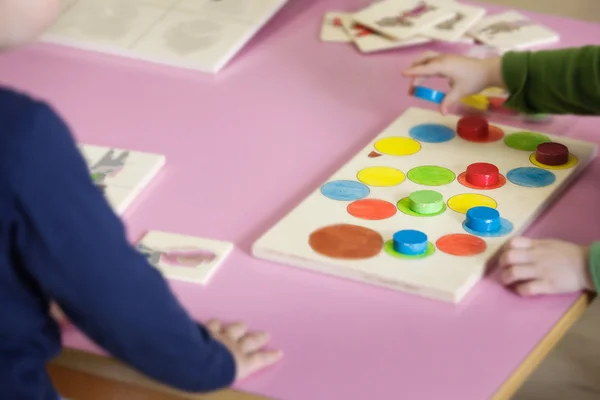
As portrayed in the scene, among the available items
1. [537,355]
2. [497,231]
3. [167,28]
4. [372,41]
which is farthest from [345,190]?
[167,28]

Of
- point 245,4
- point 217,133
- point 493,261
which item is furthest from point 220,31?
point 493,261

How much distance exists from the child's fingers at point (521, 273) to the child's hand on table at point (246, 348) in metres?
0.21

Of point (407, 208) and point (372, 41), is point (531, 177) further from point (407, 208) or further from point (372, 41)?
point (372, 41)

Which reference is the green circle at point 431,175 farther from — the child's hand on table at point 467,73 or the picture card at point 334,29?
the picture card at point 334,29

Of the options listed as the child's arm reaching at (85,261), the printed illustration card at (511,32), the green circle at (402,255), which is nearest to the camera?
the child's arm reaching at (85,261)

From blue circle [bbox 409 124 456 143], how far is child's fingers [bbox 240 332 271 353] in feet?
1.11

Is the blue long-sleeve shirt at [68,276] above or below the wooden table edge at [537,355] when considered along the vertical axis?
above

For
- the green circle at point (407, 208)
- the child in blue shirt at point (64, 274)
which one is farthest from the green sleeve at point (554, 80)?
the child in blue shirt at point (64, 274)

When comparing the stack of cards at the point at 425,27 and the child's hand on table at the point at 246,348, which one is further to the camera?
the stack of cards at the point at 425,27

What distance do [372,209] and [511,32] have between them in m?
0.47

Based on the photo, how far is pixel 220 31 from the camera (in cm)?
121

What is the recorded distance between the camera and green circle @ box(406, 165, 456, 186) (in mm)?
874

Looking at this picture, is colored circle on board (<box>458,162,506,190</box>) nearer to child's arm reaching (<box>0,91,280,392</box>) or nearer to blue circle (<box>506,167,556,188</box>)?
blue circle (<box>506,167,556,188</box>)

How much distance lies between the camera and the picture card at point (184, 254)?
30.9 inches
